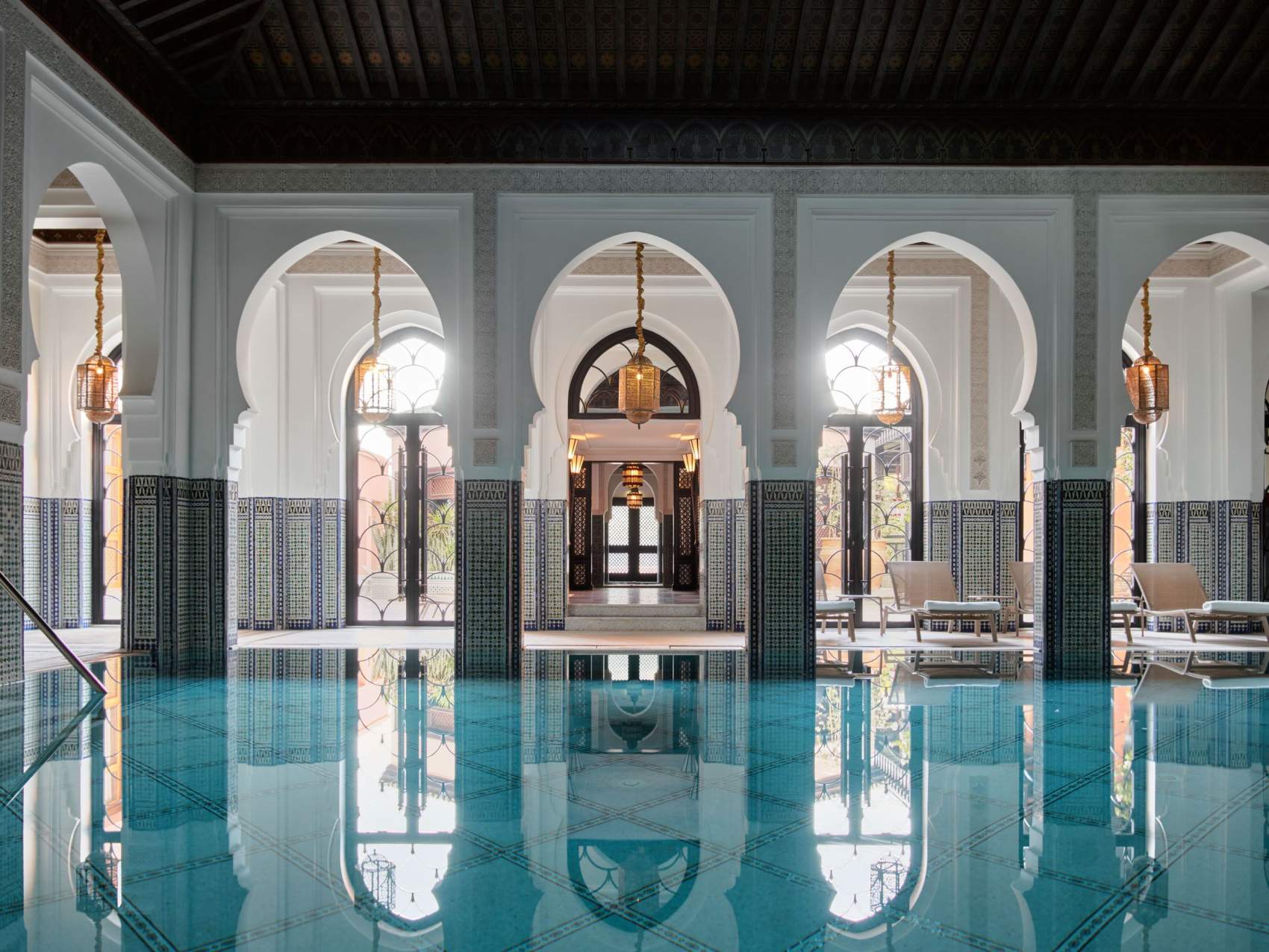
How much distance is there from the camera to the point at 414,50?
4227 millimetres

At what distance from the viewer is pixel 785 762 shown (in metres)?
2.75

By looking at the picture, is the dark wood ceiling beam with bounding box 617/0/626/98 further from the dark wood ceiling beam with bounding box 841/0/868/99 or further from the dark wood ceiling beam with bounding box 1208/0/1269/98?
the dark wood ceiling beam with bounding box 1208/0/1269/98

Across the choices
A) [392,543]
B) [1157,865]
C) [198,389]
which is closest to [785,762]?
[1157,865]

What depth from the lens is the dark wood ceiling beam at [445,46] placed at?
407 cm

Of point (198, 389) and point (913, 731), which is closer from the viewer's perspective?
point (913, 731)

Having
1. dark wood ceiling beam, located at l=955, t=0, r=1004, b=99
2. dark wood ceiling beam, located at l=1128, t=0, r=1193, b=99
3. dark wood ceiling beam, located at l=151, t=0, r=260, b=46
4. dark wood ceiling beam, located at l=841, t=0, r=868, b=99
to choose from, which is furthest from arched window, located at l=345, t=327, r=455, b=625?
dark wood ceiling beam, located at l=1128, t=0, r=1193, b=99

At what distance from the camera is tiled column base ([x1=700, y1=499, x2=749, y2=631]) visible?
687 cm

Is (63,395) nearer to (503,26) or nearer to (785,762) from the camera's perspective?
(503,26)

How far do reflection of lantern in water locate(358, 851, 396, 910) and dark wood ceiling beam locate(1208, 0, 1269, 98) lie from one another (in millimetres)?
4663

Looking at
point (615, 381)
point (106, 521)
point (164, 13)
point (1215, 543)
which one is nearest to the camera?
A: point (164, 13)

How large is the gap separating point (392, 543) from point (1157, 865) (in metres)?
6.04

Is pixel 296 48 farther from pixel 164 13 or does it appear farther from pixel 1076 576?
pixel 1076 576

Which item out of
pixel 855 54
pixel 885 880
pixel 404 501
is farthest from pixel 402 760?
pixel 404 501

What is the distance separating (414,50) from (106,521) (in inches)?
185
